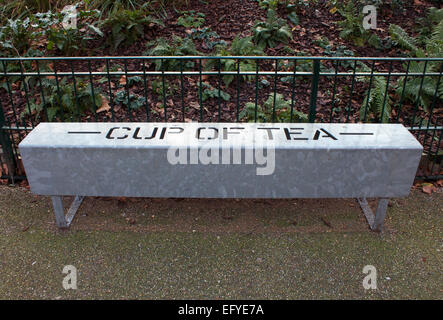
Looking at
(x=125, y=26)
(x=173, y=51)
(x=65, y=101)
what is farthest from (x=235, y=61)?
(x=65, y=101)

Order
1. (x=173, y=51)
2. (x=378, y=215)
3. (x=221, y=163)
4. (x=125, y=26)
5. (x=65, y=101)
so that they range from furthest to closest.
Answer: (x=125, y=26) < (x=173, y=51) < (x=65, y=101) < (x=378, y=215) < (x=221, y=163)

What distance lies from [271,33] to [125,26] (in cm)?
235

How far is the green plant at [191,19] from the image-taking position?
22.8 feet

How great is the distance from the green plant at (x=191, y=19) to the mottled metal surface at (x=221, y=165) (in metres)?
4.03

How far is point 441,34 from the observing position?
5.80 meters

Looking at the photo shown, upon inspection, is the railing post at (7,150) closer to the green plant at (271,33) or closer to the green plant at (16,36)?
the green plant at (16,36)

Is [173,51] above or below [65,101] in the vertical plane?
above

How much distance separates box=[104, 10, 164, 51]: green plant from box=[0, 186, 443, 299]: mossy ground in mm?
3204

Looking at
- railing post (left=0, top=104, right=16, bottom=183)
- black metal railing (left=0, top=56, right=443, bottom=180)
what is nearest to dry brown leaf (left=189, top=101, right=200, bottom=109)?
black metal railing (left=0, top=56, right=443, bottom=180)

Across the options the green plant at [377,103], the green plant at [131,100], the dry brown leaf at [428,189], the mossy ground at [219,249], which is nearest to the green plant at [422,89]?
the green plant at [377,103]

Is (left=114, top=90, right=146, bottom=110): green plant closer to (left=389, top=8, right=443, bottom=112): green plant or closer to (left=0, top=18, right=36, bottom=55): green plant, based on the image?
(left=0, top=18, right=36, bottom=55): green plant

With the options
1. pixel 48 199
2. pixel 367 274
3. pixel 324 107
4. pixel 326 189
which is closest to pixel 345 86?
pixel 324 107

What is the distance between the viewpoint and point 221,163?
3.28 metres

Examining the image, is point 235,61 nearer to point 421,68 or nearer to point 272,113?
point 272,113
